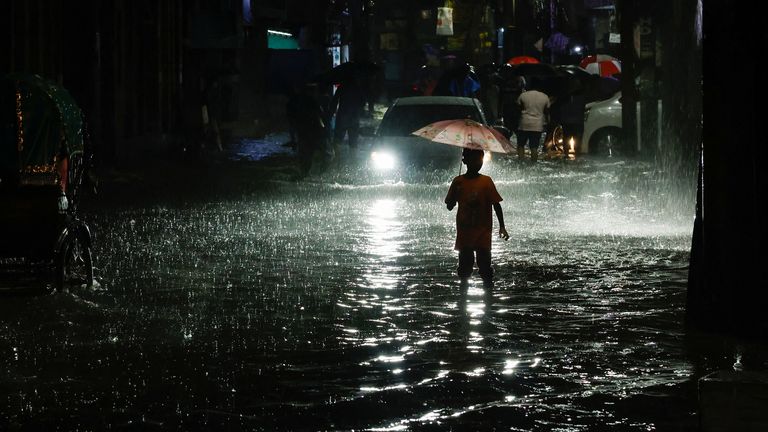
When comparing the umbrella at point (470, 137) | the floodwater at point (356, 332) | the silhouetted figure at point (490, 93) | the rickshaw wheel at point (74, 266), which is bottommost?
the floodwater at point (356, 332)

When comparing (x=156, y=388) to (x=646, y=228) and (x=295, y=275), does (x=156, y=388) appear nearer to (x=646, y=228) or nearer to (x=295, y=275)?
(x=295, y=275)

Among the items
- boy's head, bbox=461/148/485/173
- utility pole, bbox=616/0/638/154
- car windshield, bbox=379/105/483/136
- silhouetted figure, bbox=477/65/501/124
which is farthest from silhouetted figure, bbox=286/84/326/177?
silhouetted figure, bbox=477/65/501/124

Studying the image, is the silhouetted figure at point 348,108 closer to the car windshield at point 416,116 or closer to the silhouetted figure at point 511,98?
the silhouetted figure at point 511,98

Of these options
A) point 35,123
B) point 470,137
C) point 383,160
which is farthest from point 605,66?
point 35,123

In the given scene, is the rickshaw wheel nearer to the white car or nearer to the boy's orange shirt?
the boy's orange shirt

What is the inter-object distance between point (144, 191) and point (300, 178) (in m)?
3.57

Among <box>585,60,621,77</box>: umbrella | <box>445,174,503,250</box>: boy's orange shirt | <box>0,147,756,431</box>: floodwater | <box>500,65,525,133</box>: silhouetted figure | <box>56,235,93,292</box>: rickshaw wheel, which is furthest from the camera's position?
<box>585,60,621,77</box>: umbrella

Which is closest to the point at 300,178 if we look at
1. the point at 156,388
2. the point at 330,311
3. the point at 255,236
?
the point at 255,236

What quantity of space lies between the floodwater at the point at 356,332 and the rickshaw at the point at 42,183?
352mm

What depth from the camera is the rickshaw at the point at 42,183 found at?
36.1ft

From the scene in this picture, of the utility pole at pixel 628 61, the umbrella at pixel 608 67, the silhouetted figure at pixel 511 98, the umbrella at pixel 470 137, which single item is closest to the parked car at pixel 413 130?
the utility pole at pixel 628 61

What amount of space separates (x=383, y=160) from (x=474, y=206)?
487 inches

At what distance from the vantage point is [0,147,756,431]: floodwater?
7328 mm

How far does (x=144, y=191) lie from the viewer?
22281mm
